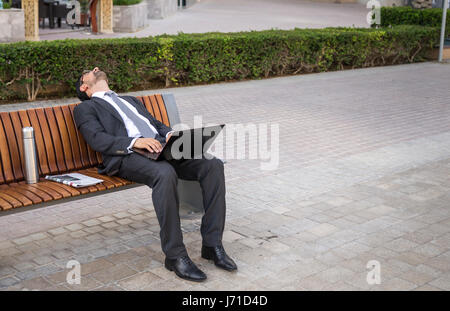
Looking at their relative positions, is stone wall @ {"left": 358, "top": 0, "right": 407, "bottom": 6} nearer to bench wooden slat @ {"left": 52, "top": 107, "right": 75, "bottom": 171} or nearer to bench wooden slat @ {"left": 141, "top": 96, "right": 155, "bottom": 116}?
bench wooden slat @ {"left": 141, "top": 96, "right": 155, "bottom": 116}

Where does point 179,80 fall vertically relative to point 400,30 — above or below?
below

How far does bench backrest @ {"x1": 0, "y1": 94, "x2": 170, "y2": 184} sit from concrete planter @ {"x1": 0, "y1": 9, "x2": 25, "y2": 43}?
38.3 ft

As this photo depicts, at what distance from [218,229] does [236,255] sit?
1.06ft

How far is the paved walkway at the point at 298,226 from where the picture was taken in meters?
4.15

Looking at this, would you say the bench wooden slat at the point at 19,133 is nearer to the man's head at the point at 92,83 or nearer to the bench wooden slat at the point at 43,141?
the bench wooden slat at the point at 43,141

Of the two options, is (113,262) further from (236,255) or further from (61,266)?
(236,255)

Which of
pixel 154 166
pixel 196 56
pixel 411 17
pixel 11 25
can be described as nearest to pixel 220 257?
pixel 154 166

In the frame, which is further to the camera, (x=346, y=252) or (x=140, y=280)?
(x=346, y=252)

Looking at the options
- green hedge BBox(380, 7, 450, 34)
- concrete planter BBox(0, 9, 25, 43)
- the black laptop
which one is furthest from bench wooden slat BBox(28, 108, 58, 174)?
green hedge BBox(380, 7, 450, 34)

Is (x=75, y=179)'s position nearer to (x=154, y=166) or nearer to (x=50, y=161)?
(x=50, y=161)

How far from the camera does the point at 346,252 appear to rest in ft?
15.0

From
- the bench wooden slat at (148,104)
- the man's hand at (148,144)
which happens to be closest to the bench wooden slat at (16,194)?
the man's hand at (148,144)
